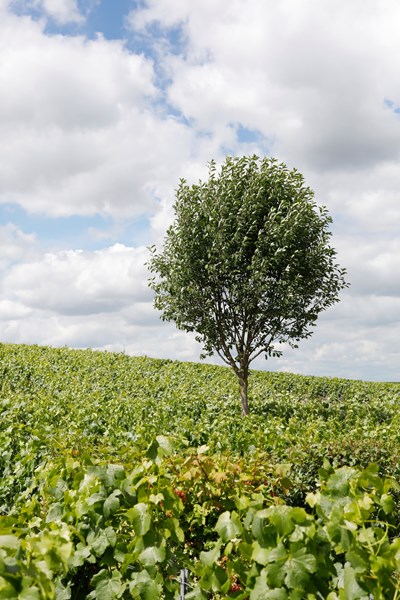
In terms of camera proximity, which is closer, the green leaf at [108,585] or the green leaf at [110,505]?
the green leaf at [108,585]

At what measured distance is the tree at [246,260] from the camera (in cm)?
1409

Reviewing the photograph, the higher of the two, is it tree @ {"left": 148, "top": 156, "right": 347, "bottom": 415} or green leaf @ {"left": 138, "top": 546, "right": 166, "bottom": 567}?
tree @ {"left": 148, "top": 156, "right": 347, "bottom": 415}

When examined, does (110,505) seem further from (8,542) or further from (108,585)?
(8,542)

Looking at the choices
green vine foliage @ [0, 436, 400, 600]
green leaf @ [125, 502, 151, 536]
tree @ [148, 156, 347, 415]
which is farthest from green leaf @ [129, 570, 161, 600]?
tree @ [148, 156, 347, 415]

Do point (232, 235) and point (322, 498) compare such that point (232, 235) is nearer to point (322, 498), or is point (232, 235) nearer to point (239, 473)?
point (239, 473)

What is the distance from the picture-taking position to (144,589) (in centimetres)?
319

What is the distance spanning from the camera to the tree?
46.2 ft

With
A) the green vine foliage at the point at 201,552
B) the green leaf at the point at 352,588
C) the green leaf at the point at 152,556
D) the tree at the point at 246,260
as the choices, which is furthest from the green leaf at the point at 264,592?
the tree at the point at 246,260

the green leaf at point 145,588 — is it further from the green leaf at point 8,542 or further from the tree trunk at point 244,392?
the tree trunk at point 244,392

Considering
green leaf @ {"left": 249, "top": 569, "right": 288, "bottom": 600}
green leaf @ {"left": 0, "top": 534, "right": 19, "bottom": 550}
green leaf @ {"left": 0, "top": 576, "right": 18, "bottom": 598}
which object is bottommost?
green leaf @ {"left": 249, "top": 569, "right": 288, "bottom": 600}

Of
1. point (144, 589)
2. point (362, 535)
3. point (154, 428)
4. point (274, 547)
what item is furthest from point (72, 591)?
point (154, 428)

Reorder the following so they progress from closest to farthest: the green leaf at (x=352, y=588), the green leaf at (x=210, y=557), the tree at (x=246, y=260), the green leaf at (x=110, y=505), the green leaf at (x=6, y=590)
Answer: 1. the green leaf at (x=6, y=590)
2. the green leaf at (x=352, y=588)
3. the green leaf at (x=210, y=557)
4. the green leaf at (x=110, y=505)
5. the tree at (x=246, y=260)

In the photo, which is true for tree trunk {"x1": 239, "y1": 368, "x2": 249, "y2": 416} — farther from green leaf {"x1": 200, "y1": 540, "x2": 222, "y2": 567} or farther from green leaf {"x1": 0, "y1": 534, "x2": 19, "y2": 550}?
green leaf {"x1": 0, "y1": 534, "x2": 19, "y2": 550}

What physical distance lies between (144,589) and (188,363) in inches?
888
